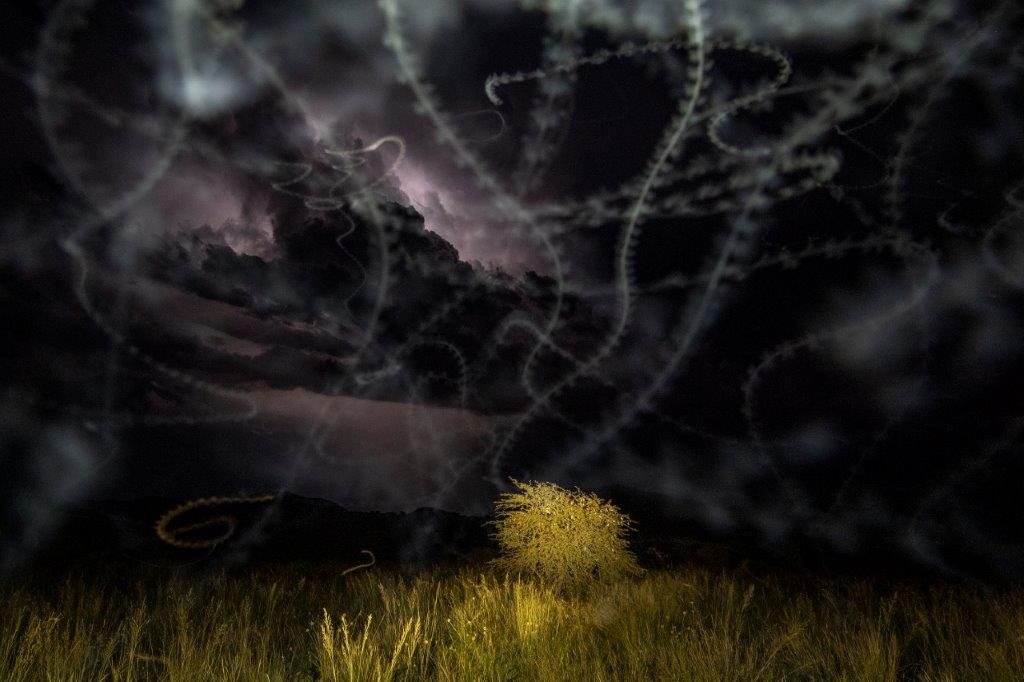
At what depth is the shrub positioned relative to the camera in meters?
14.9

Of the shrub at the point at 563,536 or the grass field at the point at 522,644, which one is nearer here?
the grass field at the point at 522,644

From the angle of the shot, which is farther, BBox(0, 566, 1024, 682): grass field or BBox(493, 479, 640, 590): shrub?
BBox(493, 479, 640, 590): shrub

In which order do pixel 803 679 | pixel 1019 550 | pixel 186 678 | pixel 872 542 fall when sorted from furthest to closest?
pixel 872 542, pixel 1019 550, pixel 803 679, pixel 186 678

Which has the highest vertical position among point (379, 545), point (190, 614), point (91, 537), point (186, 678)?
point (379, 545)

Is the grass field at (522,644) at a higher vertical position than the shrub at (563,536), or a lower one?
lower

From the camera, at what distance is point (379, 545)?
75.2 metres

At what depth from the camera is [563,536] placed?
15289mm

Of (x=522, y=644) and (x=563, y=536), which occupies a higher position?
(x=563, y=536)

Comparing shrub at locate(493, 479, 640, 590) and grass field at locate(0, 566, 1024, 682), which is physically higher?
shrub at locate(493, 479, 640, 590)

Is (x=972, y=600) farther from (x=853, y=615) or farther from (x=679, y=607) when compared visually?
(x=679, y=607)

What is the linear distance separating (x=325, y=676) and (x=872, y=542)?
100574mm

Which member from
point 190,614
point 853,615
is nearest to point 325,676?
point 190,614

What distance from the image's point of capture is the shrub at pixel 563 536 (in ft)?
49.0

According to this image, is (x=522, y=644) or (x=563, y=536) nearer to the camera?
(x=522, y=644)
